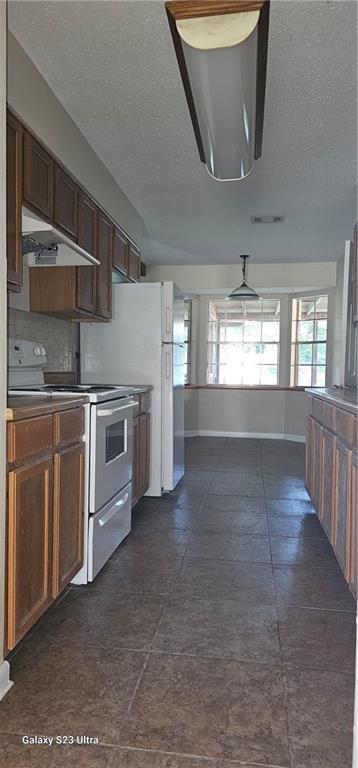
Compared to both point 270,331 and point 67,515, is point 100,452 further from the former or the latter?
point 270,331

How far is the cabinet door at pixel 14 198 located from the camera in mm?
1950

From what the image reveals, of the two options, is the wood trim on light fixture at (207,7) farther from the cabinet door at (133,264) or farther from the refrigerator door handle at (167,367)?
the cabinet door at (133,264)

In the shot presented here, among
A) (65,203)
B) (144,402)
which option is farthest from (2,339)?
(144,402)

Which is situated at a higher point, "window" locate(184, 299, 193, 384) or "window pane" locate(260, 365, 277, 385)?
"window" locate(184, 299, 193, 384)

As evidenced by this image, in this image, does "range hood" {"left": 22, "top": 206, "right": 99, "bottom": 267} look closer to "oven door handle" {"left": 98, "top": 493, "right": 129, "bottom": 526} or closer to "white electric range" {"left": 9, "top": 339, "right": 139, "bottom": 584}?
"white electric range" {"left": 9, "top": 339, "right": 139, "bottom": 584}

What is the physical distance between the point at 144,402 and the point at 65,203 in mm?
1405

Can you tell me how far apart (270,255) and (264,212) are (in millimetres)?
1635

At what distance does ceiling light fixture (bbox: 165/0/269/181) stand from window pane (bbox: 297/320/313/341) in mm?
4566

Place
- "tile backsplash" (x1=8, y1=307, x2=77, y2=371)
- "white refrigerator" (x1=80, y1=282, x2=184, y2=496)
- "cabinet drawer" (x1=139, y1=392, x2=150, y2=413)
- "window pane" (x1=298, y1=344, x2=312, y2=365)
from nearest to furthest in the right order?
"tile backsplash" (x1=8, y1=307, x2=77, y2=371) → "cabinet drawer" (x1=139, y1=392, x2=150, y2=413) → "white refrigerator" (x1=80, y1=282, x2=184, y2=496) → "window pane" (x1=298, y1=344, x2=312, y2=365)

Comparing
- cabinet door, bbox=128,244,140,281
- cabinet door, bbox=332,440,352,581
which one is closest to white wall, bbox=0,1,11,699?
cabinet door, bbox=332,440,352,581

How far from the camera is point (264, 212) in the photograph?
14.3ft

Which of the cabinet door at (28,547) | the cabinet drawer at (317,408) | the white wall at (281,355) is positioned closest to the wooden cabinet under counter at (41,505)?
the cabinet door at (28,547)

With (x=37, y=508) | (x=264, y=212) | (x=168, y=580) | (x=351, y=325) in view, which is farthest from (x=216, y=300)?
(x=37, y=508)

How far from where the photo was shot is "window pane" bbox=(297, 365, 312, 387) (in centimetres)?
662
